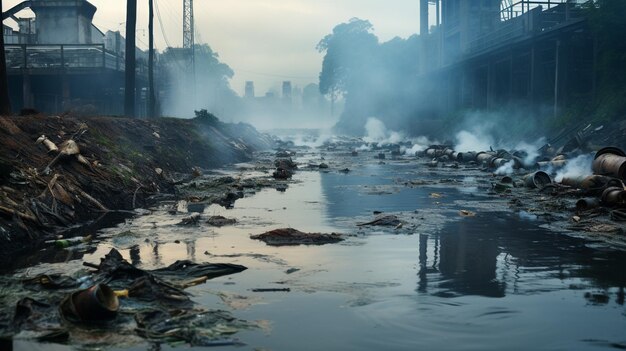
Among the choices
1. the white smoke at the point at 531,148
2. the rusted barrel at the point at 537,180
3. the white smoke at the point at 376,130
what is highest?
the white smoke at the point at 376,130

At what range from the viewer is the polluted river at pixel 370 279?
236 inches

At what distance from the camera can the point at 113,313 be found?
6.38 m

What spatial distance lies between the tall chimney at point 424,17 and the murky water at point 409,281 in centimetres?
5027

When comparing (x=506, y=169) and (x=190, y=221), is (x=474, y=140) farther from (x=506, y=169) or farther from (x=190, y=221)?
(x=190, y=221)

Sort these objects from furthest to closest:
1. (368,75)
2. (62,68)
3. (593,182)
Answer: (368,75)
(62,68)
(593,182)

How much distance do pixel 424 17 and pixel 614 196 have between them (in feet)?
167

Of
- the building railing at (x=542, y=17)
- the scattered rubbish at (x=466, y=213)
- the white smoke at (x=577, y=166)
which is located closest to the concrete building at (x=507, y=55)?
the building railing at (x=542, y=17)

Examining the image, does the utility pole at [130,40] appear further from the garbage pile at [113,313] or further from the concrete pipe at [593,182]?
the garbage pile at [113,313]

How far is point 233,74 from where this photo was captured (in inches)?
5340

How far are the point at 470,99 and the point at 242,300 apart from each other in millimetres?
45226

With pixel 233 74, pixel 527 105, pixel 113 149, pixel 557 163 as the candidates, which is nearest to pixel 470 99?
pixel 527 105

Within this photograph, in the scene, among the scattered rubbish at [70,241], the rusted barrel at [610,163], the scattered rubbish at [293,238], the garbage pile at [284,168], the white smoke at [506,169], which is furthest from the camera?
the white smoke at [506,169]

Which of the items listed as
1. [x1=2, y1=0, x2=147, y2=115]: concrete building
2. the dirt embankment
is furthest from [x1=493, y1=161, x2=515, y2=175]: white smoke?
[x1=2, y1=0, x2=147, y2=115]: concrete building

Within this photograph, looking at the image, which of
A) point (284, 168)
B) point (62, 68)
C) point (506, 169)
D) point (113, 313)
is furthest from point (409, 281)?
point (62, 68)
